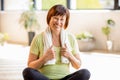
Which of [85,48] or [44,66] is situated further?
[85,48]

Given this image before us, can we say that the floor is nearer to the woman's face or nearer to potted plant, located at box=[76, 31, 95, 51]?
potted plant, located at box=[76, 31, 95, 51]

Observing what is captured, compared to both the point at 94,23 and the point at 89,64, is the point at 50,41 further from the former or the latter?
the point at 94,23

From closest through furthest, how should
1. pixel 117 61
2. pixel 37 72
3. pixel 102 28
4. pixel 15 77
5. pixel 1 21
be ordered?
pixel 37 72, pixel 15 77, pixel 117 61, pixel 102 28, pixel 1 21

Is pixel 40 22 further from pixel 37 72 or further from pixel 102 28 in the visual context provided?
pixel 37 72

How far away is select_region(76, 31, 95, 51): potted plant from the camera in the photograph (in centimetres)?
450

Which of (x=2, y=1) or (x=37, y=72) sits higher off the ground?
(x=2, y=1)

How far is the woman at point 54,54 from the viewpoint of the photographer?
2150 millimetres

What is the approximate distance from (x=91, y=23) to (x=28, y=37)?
1.34m

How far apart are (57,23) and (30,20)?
304 cm

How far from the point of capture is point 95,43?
4.63 meters

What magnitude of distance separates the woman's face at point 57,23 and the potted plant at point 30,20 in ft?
9.78

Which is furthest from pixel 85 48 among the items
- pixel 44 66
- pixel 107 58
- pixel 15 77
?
pixel 44 66

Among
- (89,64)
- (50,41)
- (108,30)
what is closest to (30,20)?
(108,30)

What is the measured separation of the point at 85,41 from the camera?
4.50 meters
